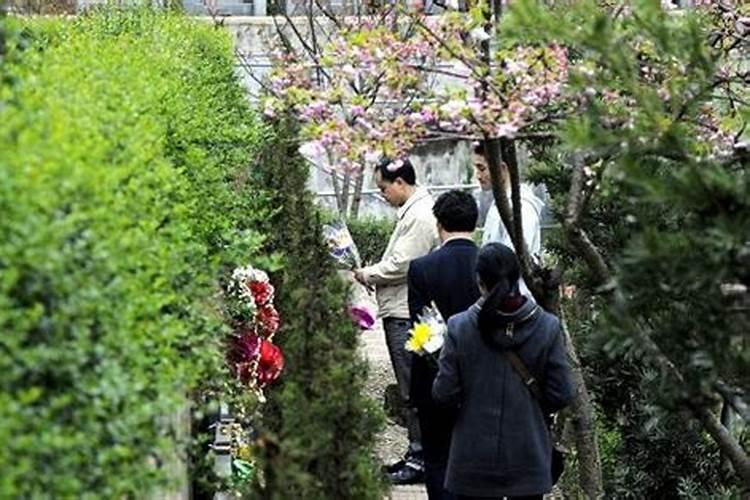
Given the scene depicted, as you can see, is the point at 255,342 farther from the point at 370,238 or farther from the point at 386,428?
the point at 370,238

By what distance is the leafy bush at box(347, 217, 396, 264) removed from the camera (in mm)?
20797

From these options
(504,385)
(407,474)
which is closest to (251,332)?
(504,385)

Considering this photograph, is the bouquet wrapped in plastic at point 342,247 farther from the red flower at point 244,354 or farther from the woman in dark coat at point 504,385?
the woman in dark coat at point 504,385

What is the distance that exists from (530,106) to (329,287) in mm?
1162

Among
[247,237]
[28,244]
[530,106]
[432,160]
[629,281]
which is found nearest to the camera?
[28,244]

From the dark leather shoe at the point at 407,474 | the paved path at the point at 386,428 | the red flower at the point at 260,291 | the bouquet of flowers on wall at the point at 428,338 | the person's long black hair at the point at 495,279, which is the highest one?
the person's long black hair at the point at 495,279

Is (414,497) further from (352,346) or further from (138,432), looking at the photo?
(138,432)

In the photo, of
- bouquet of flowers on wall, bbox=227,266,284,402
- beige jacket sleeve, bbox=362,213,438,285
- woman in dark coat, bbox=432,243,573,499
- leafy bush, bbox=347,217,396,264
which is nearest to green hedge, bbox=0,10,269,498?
woman in dark coat, bbox=432,243,573,499

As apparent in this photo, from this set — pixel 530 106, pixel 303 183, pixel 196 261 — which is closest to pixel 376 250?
pixel 303 183

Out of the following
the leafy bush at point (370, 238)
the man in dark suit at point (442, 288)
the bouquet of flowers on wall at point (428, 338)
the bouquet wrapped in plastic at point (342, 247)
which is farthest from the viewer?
the leafy bush at point (370, 238)

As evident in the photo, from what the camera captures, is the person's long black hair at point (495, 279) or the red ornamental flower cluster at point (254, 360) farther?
the red ornamental flower cluster at point (254, 360)

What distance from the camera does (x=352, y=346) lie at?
6.27 metres

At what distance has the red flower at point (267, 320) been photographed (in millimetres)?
8328

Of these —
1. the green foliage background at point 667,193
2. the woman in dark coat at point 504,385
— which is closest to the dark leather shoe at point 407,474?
the woman in dark coat at point 504,385
